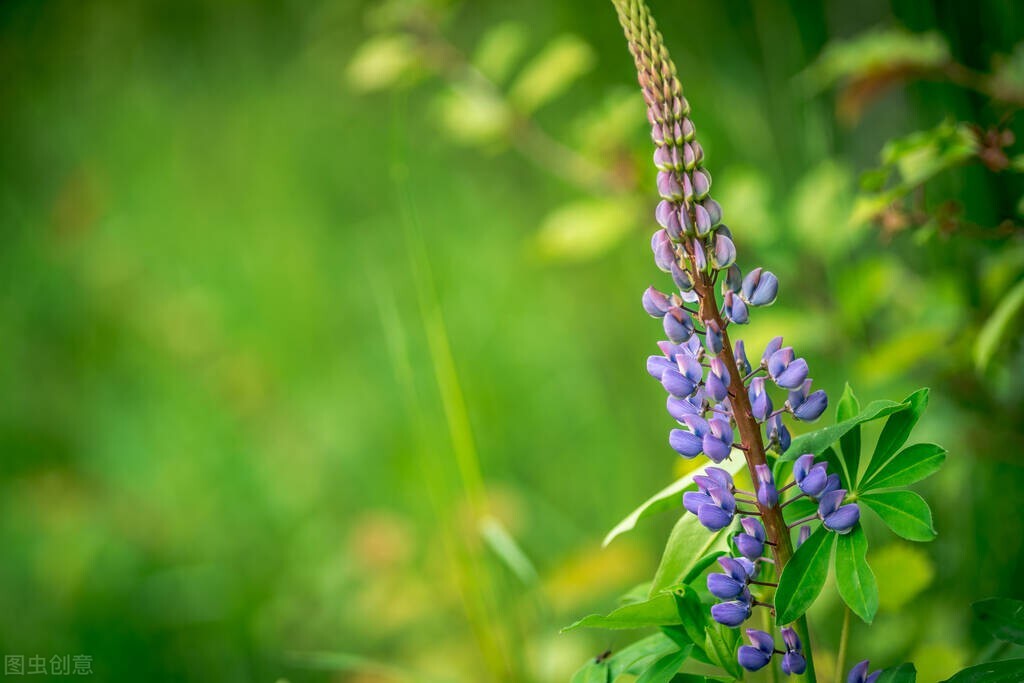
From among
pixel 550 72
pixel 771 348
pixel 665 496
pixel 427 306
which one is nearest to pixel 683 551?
pixel 665 496

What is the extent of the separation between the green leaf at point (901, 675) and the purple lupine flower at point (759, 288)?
0.82 feet

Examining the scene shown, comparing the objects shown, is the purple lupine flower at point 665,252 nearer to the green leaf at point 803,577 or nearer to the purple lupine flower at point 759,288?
the purple lupine flower at point 759,288

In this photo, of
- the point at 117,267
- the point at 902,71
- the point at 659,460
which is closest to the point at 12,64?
the point at 117,267

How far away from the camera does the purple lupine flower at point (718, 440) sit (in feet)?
1.85

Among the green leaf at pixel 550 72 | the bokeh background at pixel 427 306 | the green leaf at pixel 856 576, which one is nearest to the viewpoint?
the green leaf at pixel 856 576

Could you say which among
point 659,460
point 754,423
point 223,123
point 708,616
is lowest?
point 659,460

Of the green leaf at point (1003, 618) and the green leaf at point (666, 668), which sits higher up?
the green leaf at point (666, 668)

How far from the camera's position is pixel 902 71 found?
1.02 meters

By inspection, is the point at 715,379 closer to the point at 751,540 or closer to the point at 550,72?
the point at 751,540

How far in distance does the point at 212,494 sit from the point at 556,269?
949mm

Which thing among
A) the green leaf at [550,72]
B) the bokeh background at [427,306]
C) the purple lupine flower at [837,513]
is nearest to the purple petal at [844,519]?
the purple lupine flower at [837,513]

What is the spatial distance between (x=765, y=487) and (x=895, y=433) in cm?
11

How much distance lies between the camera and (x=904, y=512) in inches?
22.6

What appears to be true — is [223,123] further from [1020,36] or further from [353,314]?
[1020,36]
